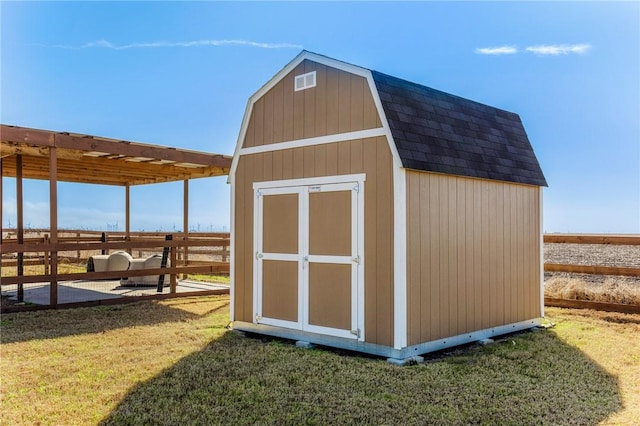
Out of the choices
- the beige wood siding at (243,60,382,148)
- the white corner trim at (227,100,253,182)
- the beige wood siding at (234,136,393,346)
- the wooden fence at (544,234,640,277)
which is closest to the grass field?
the beige wood siding at (234,136,393,346)

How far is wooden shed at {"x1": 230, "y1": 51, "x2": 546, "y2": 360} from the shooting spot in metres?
4.58

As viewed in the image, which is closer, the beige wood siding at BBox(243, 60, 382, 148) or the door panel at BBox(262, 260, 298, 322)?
the beige wood siding at BBox(243, 60, 382, 148)

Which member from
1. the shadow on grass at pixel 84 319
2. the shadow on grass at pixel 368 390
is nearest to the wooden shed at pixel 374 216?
the shadow on grass at pixel 368 390

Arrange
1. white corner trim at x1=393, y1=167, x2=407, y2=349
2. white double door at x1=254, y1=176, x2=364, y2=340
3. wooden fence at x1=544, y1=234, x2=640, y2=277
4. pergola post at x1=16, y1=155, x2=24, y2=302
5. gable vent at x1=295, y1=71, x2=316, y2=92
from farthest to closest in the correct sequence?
pergola post at x1=16, y1=155, x2=24, y2=302 < wooden fence at x1=544, y1=234, x2=640, y2=277 < gable vent at x1=295, y1=71, x2=316, y2=92 < white double door at x1=254, y1=176, x2=364, y2=340 < white corner trim at x1=393, y1=167, x2=407, y2=349

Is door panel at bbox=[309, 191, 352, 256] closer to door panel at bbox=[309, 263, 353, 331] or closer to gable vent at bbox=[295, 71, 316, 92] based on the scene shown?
door panel at bbox=[309, 263, 353, 331]

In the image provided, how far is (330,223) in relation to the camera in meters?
4.98

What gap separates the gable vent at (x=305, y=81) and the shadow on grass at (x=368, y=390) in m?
2.72

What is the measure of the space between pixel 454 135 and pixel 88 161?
20.7 ft

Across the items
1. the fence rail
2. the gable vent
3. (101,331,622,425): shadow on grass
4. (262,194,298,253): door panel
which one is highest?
the gable vent

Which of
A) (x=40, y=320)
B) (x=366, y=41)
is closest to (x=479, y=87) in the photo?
(x=366, y=41)

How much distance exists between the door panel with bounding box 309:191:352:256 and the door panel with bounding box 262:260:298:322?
1.34 feet

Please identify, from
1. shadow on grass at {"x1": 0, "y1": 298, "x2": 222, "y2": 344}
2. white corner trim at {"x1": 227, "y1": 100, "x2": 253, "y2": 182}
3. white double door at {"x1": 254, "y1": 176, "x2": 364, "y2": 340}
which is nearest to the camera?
white double door at {"x1": 254, "y1": 176, "x2": 364, "y2": 340}

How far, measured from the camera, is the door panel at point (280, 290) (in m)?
5.28

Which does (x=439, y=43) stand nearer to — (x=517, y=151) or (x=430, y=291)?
(x=517, y=151)
